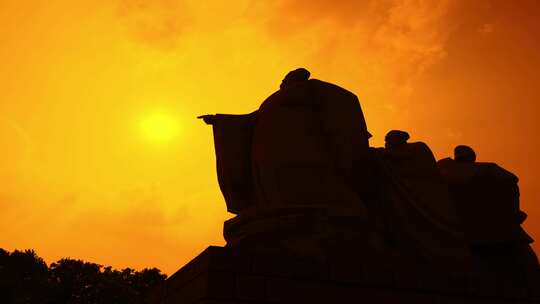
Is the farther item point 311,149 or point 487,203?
point 487,203

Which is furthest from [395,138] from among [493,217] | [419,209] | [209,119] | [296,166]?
[209,119]

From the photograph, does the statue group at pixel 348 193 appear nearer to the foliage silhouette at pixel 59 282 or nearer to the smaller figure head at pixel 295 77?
the smaller figure head at pixel 295 77

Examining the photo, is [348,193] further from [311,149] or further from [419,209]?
[419,209]

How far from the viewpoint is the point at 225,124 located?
17.7 ft

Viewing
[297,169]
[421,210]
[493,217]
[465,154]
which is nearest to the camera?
[297,169]

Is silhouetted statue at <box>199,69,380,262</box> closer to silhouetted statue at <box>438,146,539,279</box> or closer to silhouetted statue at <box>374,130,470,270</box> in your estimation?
silhouetted statue at <box>374,130,470,270</box>

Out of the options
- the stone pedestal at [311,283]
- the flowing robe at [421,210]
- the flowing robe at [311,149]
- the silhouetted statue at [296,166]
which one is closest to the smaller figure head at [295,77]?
the silhouetted statue at [296,166]

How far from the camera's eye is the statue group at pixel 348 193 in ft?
14.4

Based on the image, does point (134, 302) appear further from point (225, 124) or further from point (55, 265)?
point (225, 124)

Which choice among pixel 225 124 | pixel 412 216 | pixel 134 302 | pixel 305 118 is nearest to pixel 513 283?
pixel 412 216

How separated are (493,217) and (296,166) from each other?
87.7 inches

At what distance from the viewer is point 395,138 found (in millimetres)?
5676

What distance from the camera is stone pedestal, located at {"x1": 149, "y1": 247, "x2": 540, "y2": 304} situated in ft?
12.0

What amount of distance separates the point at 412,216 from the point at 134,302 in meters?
19.5
